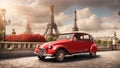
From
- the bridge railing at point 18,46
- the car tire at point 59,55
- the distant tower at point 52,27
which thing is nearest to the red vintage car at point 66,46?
the car tire at point 59,55

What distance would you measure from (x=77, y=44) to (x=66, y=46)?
912 millimetres

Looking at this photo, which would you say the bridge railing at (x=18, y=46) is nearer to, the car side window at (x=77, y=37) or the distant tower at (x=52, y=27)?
the car side window at (x=77, y=37)

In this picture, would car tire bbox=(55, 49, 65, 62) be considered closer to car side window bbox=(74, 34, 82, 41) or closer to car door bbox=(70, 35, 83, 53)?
car door bbox=(70, 35, 83, 53)

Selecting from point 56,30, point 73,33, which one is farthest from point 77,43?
point 56,30

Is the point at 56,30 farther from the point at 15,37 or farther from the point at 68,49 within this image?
the point at 68,49

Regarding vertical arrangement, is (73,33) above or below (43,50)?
above

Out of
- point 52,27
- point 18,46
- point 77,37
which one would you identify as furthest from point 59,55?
point 52,27

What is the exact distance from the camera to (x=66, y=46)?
11078mm

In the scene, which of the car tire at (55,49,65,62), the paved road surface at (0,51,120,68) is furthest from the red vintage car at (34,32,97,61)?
the paved road surface at (0,51,120,68)

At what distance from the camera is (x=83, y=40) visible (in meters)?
12.3

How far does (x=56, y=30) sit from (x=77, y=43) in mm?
70437

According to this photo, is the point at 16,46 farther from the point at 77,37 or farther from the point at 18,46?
the point at 77,37

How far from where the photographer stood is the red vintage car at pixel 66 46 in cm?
1055

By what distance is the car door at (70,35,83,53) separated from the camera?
11508 mm
